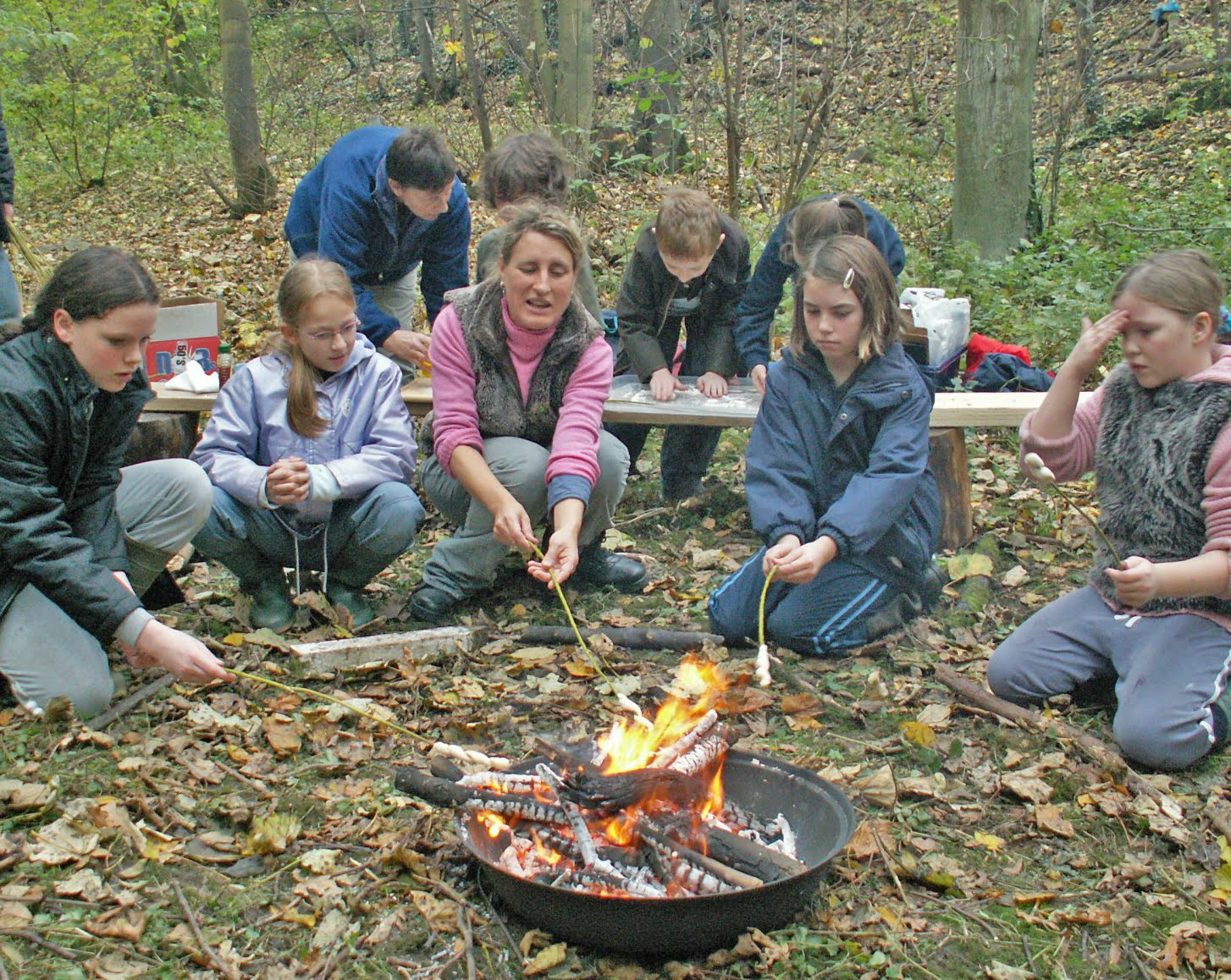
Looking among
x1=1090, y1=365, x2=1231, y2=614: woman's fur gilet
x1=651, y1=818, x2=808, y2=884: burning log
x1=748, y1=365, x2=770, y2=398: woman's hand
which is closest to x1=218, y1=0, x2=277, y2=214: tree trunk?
x1=748, y1=365, x2=770, y2=398: woman's hand

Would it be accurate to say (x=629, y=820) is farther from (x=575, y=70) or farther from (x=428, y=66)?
(x=428, y=66)

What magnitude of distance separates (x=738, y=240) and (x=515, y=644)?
2.59 meters

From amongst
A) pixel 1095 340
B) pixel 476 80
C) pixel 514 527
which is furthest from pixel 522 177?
pixel 476 80

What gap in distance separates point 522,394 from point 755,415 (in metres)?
1.19

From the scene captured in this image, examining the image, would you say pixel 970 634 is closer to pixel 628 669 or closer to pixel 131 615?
pixel 628 669

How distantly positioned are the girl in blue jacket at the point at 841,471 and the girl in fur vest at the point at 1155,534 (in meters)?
0.56

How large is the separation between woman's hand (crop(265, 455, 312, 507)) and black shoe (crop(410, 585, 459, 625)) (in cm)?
63

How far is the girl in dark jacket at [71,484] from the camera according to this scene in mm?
3340

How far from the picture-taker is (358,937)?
2.62 metres

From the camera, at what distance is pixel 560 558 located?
3939 millimetres

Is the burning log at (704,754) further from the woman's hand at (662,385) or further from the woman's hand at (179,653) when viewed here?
the woman's hand at (662,385)

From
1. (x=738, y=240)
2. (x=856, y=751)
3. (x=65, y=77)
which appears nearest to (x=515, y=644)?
(x=856, y=751)

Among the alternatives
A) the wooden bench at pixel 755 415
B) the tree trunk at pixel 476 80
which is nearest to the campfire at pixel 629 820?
the wooden bench at pixel 755 415

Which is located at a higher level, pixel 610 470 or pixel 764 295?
pixel 764 295
